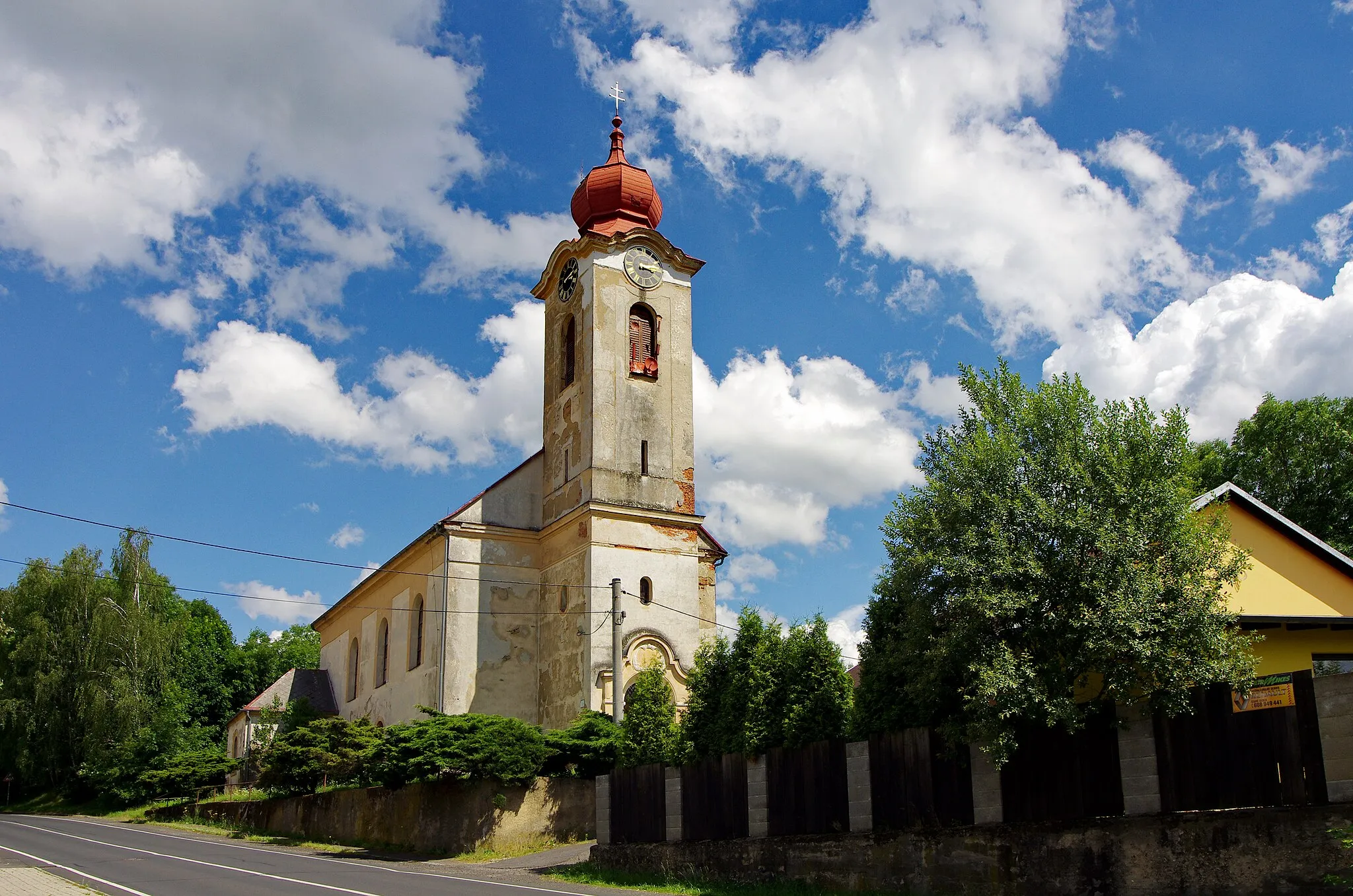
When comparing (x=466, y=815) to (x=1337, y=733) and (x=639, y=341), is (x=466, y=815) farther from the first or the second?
(x=1337, y=733)

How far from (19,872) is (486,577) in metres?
18.3

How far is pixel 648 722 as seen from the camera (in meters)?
24.4

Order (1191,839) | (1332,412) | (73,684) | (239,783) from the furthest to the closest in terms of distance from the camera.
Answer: (73,684) < (239,783) < (1332,412) < (1191,839)

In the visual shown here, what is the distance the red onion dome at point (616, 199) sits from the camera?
4047 cm

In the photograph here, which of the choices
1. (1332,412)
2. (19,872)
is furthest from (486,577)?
(1332,412)

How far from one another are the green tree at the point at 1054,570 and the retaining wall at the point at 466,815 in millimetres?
12943

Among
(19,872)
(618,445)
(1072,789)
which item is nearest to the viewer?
(1072,789)

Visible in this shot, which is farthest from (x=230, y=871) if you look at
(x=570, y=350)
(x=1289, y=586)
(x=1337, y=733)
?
(x=570, y=350)

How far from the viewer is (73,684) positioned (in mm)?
51219

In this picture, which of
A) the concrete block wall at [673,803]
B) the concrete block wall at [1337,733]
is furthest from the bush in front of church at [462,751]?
the concrete block wall at [1337,733]

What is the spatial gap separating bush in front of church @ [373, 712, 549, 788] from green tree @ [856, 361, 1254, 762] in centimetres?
1241

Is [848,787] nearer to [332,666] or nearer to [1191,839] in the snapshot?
[1191,839]

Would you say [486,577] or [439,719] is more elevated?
[486,577]

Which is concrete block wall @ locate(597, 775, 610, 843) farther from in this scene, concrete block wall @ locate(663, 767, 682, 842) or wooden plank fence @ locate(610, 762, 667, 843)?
concrete block wall @ locate(663, 767, 682, 842)
